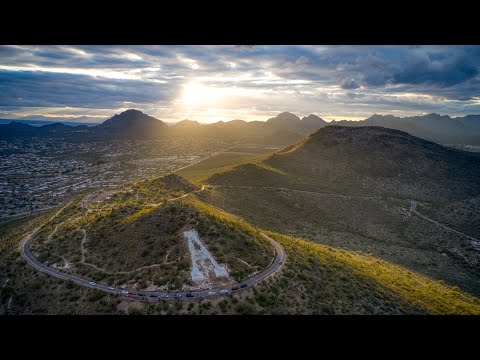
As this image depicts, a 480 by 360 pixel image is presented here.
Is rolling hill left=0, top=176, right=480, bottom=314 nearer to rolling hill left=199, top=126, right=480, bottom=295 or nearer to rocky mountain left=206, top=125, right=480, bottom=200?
rolling hill left=199, top=126, right=480, bottom=295

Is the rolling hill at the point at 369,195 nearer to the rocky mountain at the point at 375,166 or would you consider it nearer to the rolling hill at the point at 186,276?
the rocky mountain at the point at 375,166

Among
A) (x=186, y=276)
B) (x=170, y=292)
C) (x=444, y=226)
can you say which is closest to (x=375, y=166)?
(x=444, y=226)

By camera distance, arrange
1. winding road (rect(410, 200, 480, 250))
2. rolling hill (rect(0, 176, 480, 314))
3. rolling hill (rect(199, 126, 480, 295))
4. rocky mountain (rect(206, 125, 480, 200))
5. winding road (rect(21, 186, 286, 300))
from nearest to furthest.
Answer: winding road (rect(21, 186, 286, 300)) < rolling hill (rect(0, 176, 480, 314)) < rolling hill (rect(199, 126, 480, 295)) < winding road (rect(410, 200, 480, 250)) < rocky mountain (rect(206, 125, 480, 200))

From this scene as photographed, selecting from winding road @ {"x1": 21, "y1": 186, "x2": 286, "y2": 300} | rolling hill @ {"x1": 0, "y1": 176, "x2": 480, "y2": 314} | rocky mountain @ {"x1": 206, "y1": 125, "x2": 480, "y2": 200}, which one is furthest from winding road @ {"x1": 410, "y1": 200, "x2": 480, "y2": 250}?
winding road @ {"x1": 21, "y1": 186, "x2": 286, "y2": 300}

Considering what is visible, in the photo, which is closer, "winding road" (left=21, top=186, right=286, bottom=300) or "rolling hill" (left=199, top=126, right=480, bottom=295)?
"winding road" (left=21, top=186, right=286, bottom=300)

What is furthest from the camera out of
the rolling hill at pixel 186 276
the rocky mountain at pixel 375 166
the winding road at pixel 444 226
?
the rocky mountain at pixel 375 166

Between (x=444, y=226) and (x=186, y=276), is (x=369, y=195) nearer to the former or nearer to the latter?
(x=444, y=226)

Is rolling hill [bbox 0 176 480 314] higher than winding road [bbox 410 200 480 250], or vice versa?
rolling hill [bbox 0 176 480 314]

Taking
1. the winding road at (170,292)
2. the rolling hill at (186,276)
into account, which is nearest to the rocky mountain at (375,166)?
the rolling hill at (186,276)
